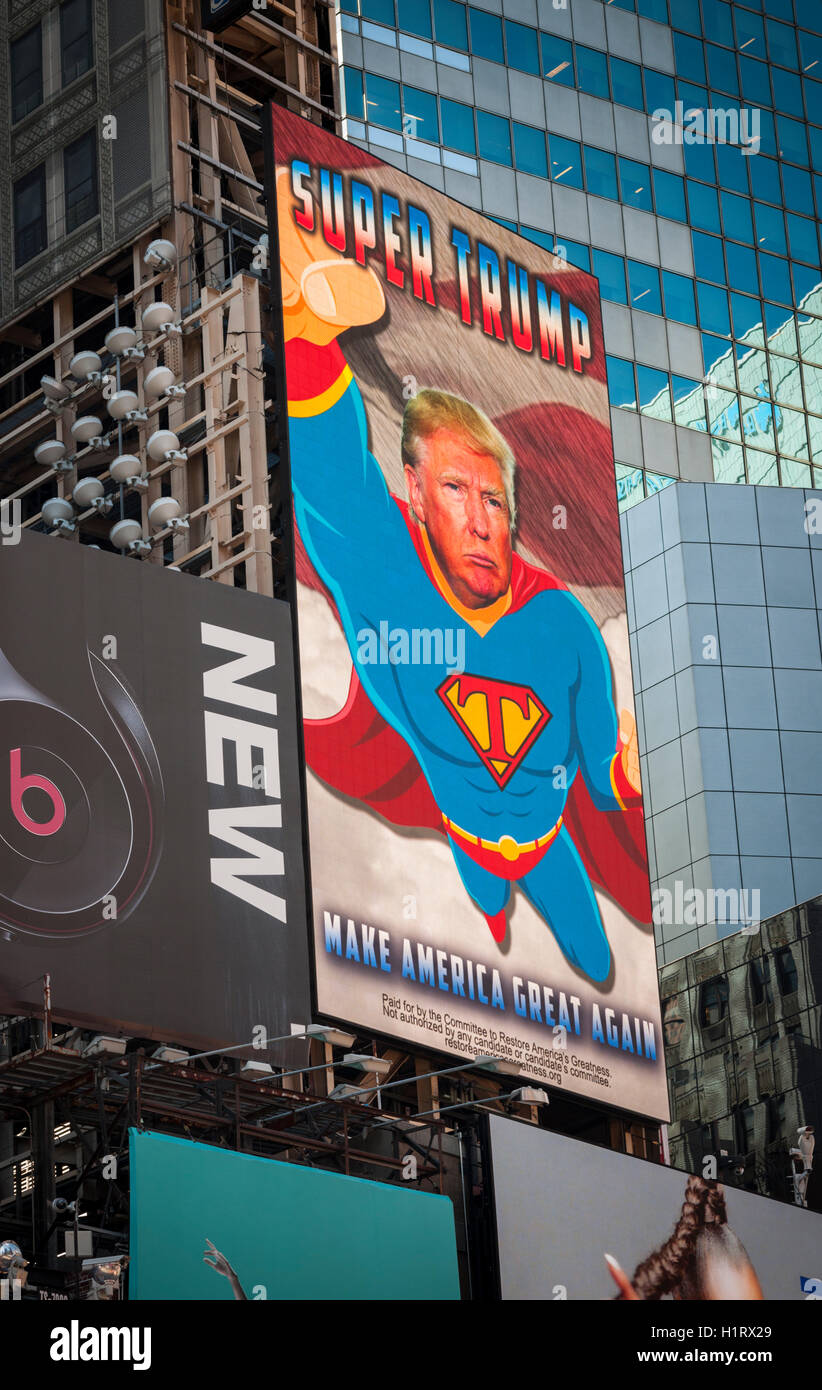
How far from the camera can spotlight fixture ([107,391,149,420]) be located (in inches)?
1898

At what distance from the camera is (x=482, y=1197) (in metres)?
39.7

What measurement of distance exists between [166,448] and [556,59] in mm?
32797

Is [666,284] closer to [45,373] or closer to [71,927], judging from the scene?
[45,373]

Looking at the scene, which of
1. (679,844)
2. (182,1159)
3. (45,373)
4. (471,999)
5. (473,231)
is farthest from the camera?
(679,844)

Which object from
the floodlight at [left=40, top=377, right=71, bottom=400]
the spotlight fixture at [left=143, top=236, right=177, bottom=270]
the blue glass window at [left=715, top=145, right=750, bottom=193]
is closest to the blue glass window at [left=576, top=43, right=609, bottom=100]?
the blue glass window at [left=715, top=145, right=750, bottom=193]

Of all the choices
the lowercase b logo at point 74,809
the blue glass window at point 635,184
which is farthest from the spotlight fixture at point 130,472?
the blue glass window at point 635,184

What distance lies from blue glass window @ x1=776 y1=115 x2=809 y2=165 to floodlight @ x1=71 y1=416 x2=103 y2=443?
122ft

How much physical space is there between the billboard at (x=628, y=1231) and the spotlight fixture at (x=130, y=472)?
51.7ft

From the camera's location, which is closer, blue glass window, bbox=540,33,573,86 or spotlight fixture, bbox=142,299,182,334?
spotlight fixture, bbox=142,299,182,334

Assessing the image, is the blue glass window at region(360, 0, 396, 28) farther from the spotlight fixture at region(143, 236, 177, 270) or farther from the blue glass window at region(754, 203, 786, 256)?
the spotlight fixture at region(143, 236, 177, 270)

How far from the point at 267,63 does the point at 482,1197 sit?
29.5 m

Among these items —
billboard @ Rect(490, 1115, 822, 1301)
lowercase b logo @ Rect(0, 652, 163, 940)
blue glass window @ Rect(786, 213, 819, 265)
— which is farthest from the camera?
blue glass window @ Rect(786, 213, 819, 265)

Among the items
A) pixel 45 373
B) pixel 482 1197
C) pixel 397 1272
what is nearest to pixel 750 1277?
pixel 482 1197

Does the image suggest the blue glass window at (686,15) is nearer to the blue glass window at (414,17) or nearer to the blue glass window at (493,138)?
the blue glass window at (493,138)
